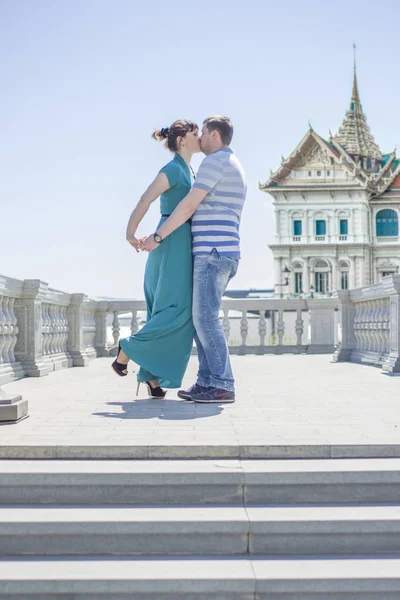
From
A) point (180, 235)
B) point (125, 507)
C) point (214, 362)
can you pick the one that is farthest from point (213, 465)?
point (180, 235)

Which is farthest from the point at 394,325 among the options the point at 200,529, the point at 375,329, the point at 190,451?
the point at 200,529

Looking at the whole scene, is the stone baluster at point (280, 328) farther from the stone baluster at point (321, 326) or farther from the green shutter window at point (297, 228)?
the green shutter window at point (297, 228)

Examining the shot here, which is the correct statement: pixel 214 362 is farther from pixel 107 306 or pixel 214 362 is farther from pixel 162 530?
pixel 107 306

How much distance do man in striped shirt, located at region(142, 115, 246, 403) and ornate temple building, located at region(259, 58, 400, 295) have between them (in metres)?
53.0

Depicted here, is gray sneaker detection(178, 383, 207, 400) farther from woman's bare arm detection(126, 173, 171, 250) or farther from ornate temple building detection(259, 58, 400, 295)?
ornate temple building detection(259, 58, 400, 295)

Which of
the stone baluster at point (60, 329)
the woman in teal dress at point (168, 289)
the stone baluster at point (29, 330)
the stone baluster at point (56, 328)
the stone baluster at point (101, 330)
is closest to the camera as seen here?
the woman in teal dress at point (168, 289)

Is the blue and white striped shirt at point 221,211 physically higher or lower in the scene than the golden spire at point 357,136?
lower

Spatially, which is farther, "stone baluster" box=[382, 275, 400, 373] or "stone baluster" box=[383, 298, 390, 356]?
"stone baluster" box=[383, 298, 390, 356]

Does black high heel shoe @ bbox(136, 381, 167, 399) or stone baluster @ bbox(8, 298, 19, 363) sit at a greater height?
stone baluster @ bbox(8, 298, 19, 363)

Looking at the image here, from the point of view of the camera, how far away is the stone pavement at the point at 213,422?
3.45 m

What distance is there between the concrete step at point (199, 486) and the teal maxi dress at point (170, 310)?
6.36ft

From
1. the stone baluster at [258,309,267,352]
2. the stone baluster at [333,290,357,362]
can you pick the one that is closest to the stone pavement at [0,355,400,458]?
the stone baluster at [333,290,357,362]

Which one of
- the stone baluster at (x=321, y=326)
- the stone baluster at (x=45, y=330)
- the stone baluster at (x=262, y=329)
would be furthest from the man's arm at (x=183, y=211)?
the stone baluster at (x=262, y=329)

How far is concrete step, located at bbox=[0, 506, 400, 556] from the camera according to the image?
2959 mm
